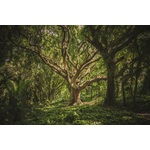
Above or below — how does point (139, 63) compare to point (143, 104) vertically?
above

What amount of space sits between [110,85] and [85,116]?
1.12 meters

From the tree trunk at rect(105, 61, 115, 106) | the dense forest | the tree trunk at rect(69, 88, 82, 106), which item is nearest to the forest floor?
the dense forest

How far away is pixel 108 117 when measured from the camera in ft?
14.6

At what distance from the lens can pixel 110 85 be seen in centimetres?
487

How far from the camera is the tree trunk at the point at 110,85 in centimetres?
482

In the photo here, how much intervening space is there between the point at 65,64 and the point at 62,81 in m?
0.56

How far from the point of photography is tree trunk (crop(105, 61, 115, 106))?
4.82 metres

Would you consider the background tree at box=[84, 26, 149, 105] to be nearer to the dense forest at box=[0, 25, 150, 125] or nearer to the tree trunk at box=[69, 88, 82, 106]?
the dense forest at box=[0, 25, 150, 125]

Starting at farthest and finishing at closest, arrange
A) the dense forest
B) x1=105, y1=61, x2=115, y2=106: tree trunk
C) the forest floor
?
1. x1=105, y1=61, x2=115, y2=106: tree trunk
2. the dense forest
3. the forest floor

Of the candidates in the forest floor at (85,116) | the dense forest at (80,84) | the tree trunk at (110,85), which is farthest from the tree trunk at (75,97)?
the tree trunk at (110,85)

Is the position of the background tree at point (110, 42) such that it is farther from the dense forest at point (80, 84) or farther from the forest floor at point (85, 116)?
the forest floor at point (85, 116)
